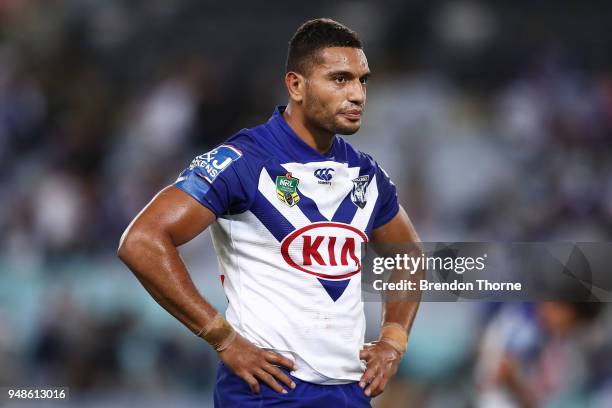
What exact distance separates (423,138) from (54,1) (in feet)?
16.3

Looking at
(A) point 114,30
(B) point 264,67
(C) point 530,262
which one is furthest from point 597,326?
(A) point 114,30

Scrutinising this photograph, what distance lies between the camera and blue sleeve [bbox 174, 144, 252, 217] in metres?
3.86

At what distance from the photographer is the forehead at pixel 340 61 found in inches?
160

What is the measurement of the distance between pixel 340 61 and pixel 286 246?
745 millimetres

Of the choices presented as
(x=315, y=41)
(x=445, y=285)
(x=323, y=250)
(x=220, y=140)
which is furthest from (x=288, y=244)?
(x=220, y=140)

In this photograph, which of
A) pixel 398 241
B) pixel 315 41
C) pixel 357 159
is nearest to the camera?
pixel 315 41

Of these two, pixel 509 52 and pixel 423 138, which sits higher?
pixel 509 52

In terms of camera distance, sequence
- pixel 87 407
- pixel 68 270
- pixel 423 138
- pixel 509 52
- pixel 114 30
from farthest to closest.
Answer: pixel 114 30 < pixel 509 52 < pixel 423 138 < pixel 68 270 < pixel 87 407

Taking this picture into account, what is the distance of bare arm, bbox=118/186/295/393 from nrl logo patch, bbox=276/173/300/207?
278 millimetres

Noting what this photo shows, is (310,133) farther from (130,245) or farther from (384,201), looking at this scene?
(130,245)

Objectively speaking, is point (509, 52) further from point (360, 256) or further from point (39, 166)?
point (360, 256)

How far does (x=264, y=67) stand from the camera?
1166 cm

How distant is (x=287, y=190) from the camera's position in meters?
3.99

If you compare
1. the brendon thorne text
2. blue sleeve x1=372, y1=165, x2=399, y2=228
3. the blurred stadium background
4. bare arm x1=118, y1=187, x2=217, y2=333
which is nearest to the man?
bare arm x1=118, y1=187, x2=217, y2=333
